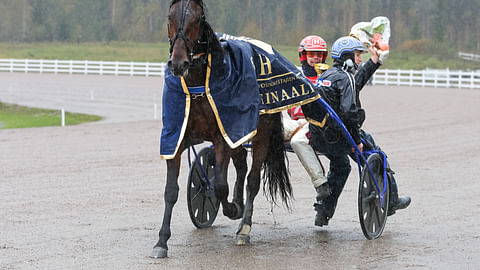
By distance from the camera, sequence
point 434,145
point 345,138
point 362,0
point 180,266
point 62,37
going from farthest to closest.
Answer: point 62,37 < point 362,0 < point 434,145 < point 345,138 < point 180,266

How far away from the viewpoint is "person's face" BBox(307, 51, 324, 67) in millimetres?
7436

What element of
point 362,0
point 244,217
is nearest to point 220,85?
point 244,217

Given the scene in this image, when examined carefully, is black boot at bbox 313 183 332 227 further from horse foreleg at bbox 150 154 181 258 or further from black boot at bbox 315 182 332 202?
horse foreleg at bbox 150 154 181 258

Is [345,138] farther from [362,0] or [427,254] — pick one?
[362,0]

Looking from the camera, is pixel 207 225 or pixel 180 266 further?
pixel 207 225

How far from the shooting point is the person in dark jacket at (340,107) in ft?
22.3

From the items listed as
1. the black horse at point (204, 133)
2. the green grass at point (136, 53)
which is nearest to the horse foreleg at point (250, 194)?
the black horse at point (204, 133)

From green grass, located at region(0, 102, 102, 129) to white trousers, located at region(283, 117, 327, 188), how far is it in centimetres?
1417

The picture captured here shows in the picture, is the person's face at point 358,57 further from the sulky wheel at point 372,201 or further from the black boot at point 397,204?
the black boot at point 397,204

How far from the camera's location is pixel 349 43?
7.04m

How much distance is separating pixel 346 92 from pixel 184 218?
201cm

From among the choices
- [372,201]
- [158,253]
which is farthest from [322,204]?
[158,253]

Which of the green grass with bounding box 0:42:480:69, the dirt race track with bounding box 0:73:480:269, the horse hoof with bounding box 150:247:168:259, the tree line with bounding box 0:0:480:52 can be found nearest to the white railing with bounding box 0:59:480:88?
the tree line with bounding box 0:0:480:52

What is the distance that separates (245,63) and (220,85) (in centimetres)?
36
